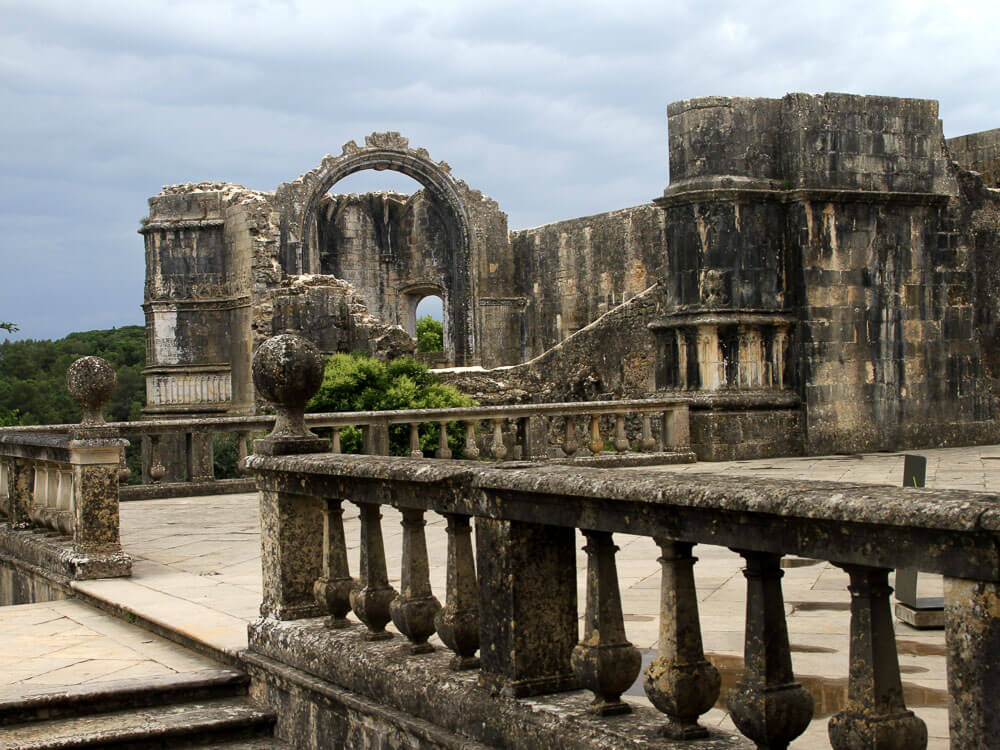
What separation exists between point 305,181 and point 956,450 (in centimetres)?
1626

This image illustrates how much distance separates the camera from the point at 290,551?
4660 mm

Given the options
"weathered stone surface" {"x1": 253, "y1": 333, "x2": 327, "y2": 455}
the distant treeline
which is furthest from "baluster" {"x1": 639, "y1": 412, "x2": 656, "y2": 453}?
the distant treeline

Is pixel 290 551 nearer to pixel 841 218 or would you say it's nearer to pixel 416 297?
pixel 841 218

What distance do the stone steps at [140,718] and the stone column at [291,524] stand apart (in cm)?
39

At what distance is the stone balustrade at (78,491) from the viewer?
23.2ft

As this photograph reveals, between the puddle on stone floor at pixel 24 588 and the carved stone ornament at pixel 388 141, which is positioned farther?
the carved stone ornament at pixel 388 141

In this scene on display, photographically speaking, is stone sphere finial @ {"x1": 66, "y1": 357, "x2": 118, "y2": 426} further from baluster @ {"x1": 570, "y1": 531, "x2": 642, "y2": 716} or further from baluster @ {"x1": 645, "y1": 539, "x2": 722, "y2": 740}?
baluster @ {"x1": 645, "y1": 539, "x2": 722, "y2": 740}

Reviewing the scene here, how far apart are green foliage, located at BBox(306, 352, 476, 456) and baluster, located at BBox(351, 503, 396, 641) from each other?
43.2ft

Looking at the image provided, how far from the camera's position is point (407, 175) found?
93.8 feet

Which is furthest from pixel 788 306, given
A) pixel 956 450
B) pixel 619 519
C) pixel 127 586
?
pixel 619 519

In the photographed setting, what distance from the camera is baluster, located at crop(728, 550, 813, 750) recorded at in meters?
2.44

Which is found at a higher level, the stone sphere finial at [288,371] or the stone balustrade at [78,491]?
the stone sphere finial at [288,371]

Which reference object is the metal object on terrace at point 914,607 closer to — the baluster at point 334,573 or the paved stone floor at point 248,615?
the paved stone floor at point 248,615

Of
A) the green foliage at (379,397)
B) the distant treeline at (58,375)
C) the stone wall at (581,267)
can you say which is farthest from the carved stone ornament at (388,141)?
the distant treeline at (58,375)
